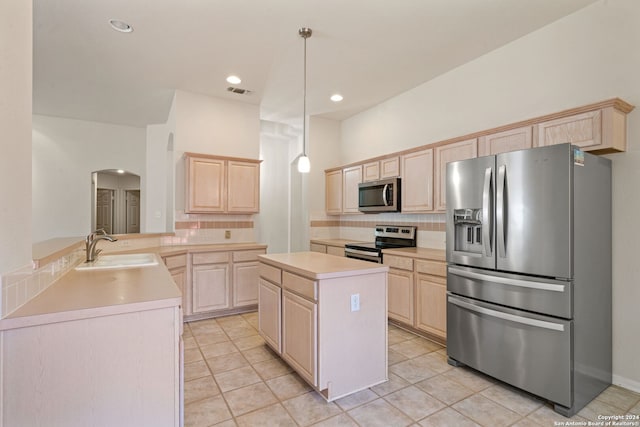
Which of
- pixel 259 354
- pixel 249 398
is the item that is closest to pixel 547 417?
pixel 249 398

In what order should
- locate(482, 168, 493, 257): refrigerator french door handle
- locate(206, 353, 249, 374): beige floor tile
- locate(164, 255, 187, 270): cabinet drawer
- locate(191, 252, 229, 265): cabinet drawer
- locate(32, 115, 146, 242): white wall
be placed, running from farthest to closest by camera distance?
locate(32, 115, 146, 242): white wall < locate(191, 252, 229, 265): cabinet drawer < locate(164, 255, 187, 270): cabinet drawer < locate(206, 353, 249, 374): beige floor tile < locate(482, 168, 493, 257): refrigerator french door handle

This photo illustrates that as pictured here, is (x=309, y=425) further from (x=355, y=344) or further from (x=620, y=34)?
(x=620, y=34)

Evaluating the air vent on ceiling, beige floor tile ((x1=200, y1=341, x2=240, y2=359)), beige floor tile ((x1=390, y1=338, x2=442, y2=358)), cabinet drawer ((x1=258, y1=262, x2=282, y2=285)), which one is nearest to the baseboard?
beige floor tile ((x1=390, y1=338, x2=442, y2=358))

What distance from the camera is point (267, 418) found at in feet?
6.62

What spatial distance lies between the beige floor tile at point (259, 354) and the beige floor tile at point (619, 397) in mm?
2519

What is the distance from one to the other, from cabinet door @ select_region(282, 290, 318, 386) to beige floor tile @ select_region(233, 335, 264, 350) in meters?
0.68

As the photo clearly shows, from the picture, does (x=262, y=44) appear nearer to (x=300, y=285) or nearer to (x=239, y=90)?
(x=239, y=90)

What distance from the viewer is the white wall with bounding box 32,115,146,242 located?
531 centimetres

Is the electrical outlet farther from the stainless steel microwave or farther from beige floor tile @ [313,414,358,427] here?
the stainless steel microwave

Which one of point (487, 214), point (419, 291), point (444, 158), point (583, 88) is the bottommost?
point (419, 291)

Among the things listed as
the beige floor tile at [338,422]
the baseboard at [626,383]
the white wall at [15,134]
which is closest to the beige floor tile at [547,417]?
the baseboard at [626,383]

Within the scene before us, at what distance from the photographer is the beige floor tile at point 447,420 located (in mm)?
1966

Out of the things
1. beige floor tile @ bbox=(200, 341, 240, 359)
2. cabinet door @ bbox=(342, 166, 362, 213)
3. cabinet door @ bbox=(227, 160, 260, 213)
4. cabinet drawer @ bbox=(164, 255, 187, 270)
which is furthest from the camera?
cabinet door @ bbox=(342, 166, 362, 213)

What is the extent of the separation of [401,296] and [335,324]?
1541 millimetres
